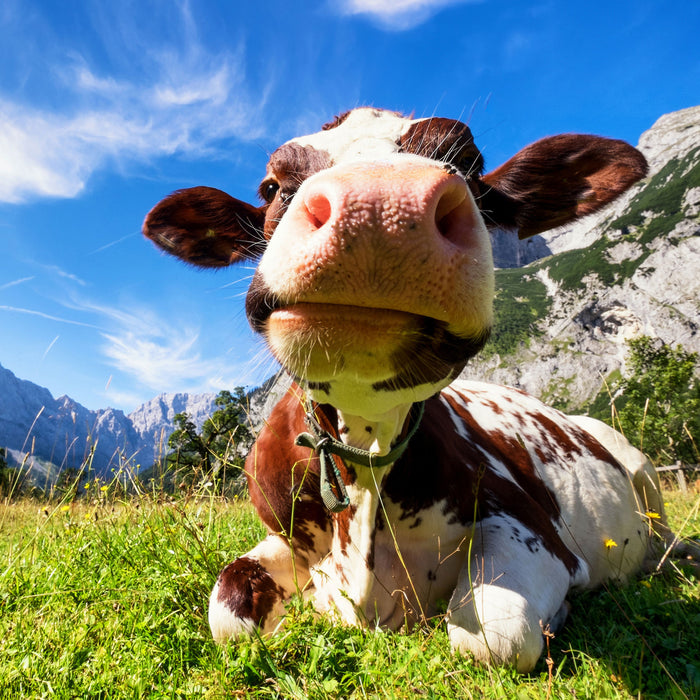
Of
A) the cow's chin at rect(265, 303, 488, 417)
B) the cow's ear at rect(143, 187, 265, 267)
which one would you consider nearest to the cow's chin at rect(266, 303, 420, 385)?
the cow's chin at rect(265, 303, 488, 417)

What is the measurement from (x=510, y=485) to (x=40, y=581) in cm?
284

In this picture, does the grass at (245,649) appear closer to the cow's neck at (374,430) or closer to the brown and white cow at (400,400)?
the brown and white cow at (400,400)

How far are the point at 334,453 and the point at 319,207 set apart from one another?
1.35 metres

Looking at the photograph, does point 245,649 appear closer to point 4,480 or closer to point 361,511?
point 361,511

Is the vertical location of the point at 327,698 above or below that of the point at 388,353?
below

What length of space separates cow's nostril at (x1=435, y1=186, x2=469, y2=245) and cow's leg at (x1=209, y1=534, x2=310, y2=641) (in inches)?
61.1

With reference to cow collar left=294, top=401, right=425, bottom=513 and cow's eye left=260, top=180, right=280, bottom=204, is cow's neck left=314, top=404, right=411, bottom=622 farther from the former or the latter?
cow's eye left=260, top=180, right=280, bottom=204

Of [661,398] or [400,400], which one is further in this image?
[661,398]

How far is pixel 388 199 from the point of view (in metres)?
1.34

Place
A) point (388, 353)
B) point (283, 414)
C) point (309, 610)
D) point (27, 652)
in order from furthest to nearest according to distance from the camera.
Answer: point (283, 414) → point (309, 610) → point (27, 652) → point (388, 353)

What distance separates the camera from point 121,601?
2453 mm

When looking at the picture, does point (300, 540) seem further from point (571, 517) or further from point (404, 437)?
point (571, 517)

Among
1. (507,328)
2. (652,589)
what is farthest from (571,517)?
(507,328)

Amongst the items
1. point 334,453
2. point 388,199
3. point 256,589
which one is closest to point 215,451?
point 256,589
